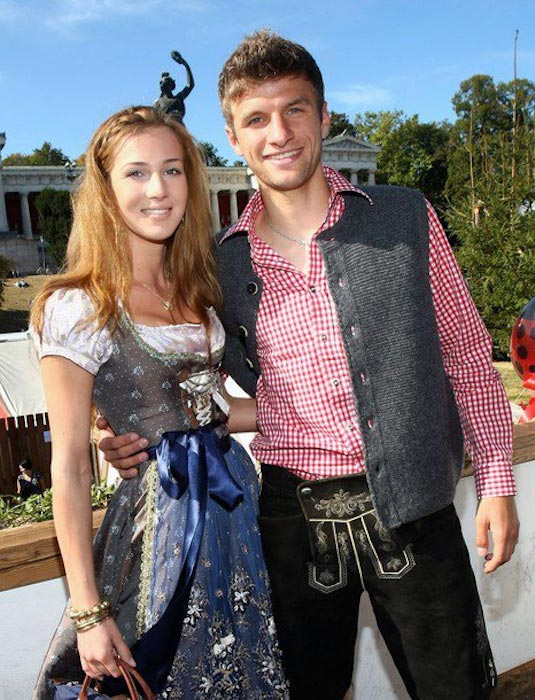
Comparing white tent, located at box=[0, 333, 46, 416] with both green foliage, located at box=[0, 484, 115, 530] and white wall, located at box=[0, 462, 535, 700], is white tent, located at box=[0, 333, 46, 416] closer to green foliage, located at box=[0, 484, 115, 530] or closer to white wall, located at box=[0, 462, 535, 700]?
green foliage, located at box=[0, 484, 115, 530]

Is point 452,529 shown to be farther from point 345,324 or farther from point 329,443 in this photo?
point 345,324

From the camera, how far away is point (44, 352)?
5.59ft

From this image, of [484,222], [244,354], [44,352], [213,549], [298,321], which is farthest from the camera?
[484,222]

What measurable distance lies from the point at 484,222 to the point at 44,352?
10.2m

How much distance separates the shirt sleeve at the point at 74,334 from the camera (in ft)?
5.57

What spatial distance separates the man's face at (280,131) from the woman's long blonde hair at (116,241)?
0.17 m

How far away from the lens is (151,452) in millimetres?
1875

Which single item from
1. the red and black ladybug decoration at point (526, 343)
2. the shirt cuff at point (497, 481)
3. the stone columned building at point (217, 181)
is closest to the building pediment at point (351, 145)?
the stone columned building at point (217, 181)

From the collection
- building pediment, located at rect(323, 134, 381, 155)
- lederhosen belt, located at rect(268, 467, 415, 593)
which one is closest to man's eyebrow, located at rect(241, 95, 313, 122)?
lederhosen belt, located at rect(268, 467, 415, 593)

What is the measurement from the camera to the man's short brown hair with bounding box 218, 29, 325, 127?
76.5 inches

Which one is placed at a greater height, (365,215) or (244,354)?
(365,215)

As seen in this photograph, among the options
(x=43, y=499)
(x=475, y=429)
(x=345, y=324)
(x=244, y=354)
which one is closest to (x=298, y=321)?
(x=345, y=324)

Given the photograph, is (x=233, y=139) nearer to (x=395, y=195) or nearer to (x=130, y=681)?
(x=395, y=195)

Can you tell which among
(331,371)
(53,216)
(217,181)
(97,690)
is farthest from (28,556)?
(217,181)
